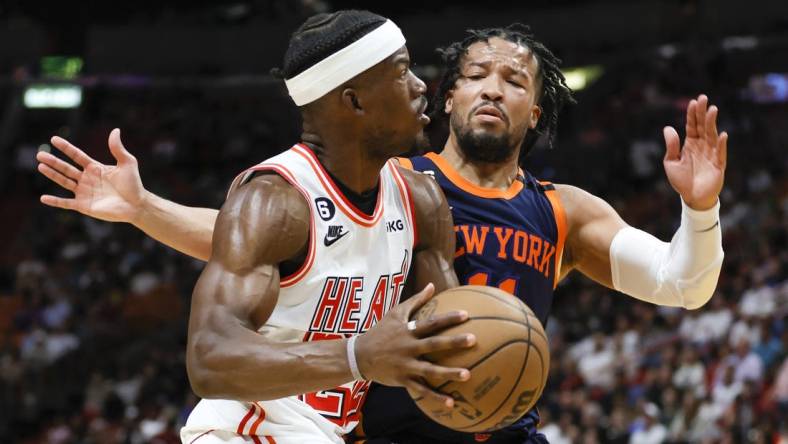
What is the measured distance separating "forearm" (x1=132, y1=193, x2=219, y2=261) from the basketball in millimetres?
1597

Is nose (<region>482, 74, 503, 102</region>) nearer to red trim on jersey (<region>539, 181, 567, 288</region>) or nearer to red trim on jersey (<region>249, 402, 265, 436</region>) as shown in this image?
red trim on jersey (<region>539, 181, 567, 288</region>)

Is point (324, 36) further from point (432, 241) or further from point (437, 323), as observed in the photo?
point (437, 323)

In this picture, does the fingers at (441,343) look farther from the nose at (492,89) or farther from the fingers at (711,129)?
the nose at (492,89)

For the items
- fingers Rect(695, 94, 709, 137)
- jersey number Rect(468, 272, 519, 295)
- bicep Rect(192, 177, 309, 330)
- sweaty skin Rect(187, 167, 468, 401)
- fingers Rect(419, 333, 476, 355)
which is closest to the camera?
fingers Rect(419, 333, 476, 355)

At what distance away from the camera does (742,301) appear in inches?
473

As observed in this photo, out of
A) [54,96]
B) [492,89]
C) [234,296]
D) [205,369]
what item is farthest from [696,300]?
[54,96]

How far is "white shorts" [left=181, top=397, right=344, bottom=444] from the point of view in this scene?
362 centimetres

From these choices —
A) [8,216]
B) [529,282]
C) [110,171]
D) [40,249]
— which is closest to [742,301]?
[529,282]

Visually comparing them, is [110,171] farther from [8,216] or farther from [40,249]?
[8,216]

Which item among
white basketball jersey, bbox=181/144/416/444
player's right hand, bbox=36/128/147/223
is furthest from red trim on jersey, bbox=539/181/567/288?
player's right hand, bbox=36/128/147/223

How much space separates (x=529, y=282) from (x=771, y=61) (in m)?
16.0

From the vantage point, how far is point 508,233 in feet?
14.9

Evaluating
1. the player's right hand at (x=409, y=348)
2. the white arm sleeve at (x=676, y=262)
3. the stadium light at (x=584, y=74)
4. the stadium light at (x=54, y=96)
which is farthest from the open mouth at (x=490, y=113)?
→ the stadium light at (x=54, y=96)

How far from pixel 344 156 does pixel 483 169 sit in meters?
1.19
